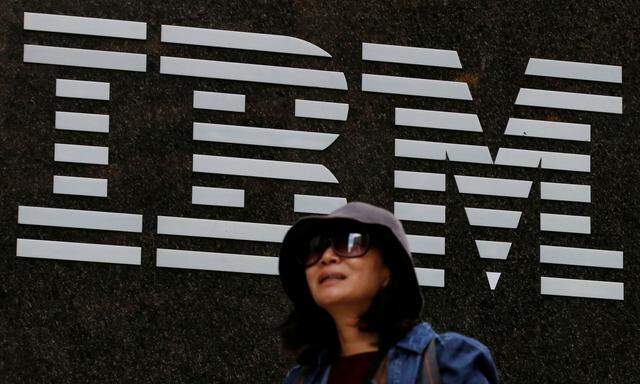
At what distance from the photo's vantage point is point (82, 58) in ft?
A: 19.9

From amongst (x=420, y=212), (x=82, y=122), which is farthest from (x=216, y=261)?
(x=420, y=212)

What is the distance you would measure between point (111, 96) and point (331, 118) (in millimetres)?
988

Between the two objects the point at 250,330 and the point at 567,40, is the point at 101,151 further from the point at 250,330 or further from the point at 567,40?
the point at 567,40

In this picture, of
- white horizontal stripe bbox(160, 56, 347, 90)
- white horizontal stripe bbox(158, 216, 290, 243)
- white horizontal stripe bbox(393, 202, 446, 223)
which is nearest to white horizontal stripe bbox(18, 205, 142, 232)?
white horizontal stripe bbox(158, 216, 290, 243)

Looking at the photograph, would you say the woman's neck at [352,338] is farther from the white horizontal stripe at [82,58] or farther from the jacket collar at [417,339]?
the white horizontal stripe at [82,58]

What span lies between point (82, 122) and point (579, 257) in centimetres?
232

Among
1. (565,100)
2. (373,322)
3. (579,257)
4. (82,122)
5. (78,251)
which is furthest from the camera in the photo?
(565,100)

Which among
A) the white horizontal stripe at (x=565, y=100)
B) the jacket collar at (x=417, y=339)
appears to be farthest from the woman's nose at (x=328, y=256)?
the white horizontal stripe at (x=565, y=100)

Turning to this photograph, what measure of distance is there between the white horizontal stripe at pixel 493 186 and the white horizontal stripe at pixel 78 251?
1.51 m

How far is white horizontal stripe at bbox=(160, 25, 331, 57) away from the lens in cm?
618

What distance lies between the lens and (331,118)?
627cm

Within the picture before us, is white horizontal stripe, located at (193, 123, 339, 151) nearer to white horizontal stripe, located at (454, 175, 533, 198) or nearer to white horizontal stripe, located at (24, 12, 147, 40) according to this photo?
white horizontal stripe, located at (24, 12, 147, 40)

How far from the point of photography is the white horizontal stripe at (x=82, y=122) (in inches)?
236

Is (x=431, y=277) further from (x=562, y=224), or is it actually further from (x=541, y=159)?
(x=541, y=159)
